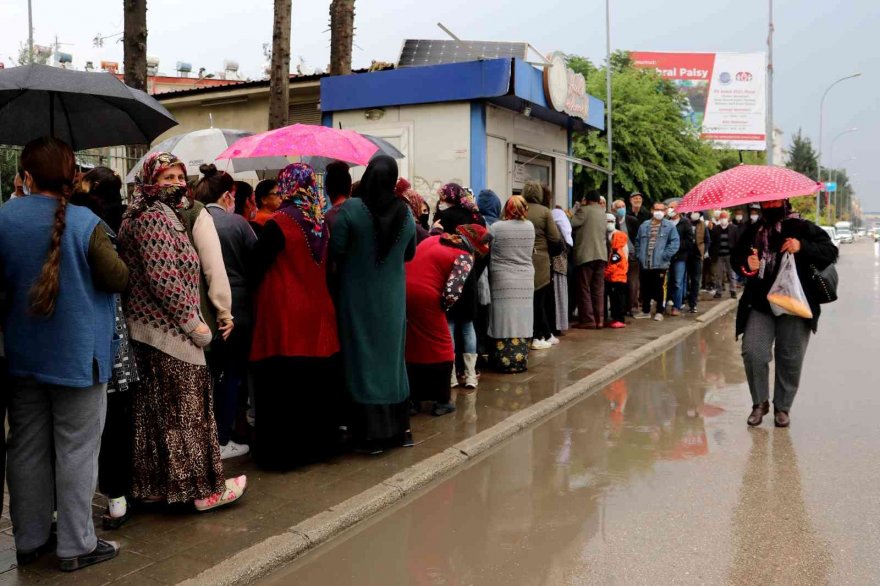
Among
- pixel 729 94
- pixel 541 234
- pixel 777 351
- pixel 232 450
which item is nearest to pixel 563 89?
pixel 541 234

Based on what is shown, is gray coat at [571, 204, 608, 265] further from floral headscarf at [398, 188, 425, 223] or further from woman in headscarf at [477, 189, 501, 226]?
floral headscarf at [398, 188, 425, 223]

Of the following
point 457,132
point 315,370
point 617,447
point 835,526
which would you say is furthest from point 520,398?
point 457,132

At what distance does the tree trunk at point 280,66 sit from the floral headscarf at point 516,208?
359 centimetres

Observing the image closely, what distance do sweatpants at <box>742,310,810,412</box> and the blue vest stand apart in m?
4.89

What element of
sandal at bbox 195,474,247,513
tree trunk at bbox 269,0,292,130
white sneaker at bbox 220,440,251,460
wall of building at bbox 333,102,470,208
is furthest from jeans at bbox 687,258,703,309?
sandal at bbox 195,474,247,513

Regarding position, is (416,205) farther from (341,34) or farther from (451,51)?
(451,51)

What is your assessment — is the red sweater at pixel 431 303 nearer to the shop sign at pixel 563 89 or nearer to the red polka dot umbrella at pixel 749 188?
the red polka dot umbrella at pixel 749 188

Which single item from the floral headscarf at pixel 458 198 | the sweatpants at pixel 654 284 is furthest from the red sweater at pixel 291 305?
the sweatpants at pixel 654 284

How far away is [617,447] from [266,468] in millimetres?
2560

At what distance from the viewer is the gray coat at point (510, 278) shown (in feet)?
27.8

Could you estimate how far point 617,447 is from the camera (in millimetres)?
6141

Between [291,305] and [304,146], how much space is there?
88.0 inches

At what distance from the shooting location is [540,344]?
412 inches

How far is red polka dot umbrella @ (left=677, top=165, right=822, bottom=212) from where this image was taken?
5.98 m
